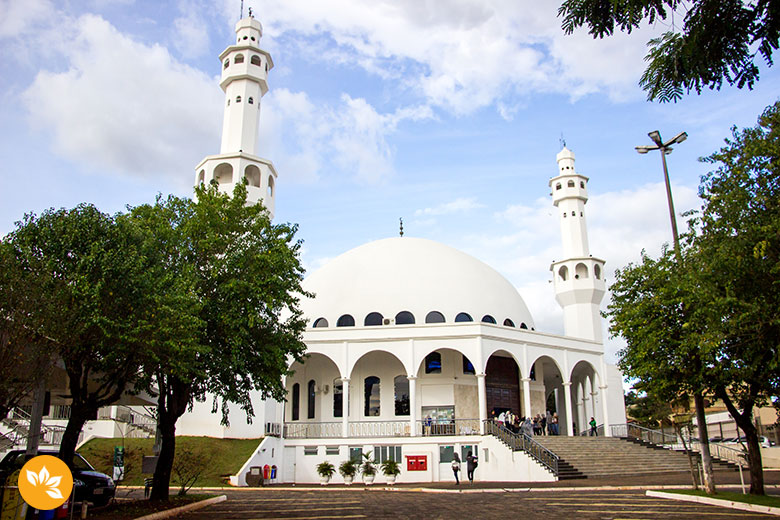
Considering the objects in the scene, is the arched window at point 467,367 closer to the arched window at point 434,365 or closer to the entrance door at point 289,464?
the arched window at point 434,365

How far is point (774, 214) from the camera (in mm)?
12695

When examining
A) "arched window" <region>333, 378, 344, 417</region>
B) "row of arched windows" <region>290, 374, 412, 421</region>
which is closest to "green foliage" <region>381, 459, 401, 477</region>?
"row of arched windows" <region>290, 374, 412, 421</region>

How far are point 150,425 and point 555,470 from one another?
19.0m

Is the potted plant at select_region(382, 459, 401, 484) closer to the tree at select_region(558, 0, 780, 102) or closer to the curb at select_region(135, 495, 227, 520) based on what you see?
the curb at select_region(135, 495, 227, 520)

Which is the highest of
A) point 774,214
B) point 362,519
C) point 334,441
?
point 774,214

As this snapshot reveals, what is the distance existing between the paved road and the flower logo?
603 centimetres

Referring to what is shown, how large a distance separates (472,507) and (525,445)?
1184cm

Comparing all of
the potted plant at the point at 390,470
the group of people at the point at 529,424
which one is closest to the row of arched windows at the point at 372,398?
the group of people at the point at 529,424

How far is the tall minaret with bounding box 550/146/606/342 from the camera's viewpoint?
4128cm

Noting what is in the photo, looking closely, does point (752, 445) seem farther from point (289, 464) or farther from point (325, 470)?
point (289, 464)

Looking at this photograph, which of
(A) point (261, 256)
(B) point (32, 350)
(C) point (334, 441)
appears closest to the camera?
(B) point (32, 350)

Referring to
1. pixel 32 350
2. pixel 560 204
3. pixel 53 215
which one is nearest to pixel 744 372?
pixel 32 350

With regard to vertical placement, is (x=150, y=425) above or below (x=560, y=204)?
below

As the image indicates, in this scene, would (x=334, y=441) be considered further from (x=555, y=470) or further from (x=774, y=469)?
(x=774, y=469)
